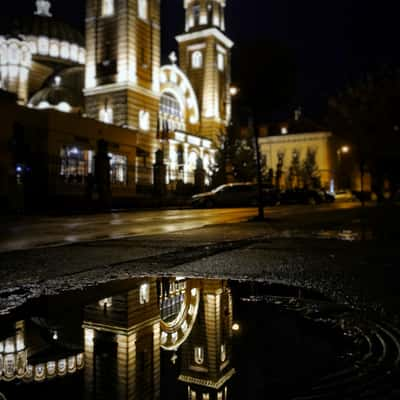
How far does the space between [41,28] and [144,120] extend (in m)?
21.7

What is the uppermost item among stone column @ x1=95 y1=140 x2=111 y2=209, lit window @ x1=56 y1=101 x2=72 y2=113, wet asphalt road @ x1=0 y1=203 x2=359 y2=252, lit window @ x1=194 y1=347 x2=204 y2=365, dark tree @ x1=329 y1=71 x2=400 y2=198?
lit window @ x1=56 y1=101 x2=72 y2=113

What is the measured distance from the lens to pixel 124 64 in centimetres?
4003

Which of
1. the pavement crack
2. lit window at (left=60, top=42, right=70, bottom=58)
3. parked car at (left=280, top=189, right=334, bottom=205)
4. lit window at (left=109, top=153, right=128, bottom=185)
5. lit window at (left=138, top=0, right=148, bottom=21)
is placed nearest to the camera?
the pavement crack

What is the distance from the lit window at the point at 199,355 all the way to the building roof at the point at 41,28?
186ft

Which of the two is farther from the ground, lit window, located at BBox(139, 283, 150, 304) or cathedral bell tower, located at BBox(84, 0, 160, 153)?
cathedral bell tower, located at BBox(84, 0, 160, 153)

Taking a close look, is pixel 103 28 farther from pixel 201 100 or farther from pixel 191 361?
pixel 191 361

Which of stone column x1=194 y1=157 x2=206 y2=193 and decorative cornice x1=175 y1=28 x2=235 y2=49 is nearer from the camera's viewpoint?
stone column x1=194 y1=157 x2=206 y2=193

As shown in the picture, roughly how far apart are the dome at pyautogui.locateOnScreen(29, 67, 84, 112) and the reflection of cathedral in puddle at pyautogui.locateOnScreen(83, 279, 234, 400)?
40.6 meters

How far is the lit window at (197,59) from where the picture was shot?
59028mm

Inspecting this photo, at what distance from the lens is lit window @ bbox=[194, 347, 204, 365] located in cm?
188

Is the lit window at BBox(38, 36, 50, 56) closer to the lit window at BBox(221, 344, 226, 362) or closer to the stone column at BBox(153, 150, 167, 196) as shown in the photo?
the stone column at BBox(153, 150, 167, 196)

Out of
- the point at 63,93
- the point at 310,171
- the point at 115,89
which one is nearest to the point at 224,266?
the point at 115,89

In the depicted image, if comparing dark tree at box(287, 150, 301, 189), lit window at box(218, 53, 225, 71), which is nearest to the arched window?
lit window at box(218, 53, 225, 71)

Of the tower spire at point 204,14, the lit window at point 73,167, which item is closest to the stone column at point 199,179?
the lit window at point 73,167
